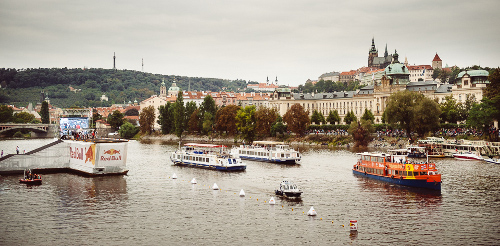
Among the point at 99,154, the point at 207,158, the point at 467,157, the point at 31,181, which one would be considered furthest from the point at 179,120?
the point at 31,181

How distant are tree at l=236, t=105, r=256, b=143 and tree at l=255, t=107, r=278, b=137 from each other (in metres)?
1.46

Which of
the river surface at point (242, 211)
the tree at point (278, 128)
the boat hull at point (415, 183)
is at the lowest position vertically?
the river surface at point (242, 211)

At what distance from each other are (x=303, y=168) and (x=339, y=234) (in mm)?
41304

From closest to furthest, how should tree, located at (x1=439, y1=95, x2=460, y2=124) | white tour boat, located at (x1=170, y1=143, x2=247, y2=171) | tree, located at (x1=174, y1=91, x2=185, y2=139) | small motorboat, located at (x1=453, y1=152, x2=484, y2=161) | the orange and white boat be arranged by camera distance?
the orange and white boat → white tour boat, located at (x1=170, y1=143, x2=247, y2=171) → small motorboat, located at (x1=453, y1=152, x2=484, y2=161) → tree, located at (x1=439, y1=95, x2=460, y2=124) → tree, located at (x1=174, y1=91, x2=185, y2=139)

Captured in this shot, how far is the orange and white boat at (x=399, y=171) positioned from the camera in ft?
195

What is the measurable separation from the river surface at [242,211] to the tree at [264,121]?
75084 mm

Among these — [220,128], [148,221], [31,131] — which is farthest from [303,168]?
[31,131]

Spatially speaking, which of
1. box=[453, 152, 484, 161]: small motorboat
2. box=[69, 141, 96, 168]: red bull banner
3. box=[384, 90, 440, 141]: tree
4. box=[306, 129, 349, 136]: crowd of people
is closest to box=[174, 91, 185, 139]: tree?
box=[306, 129, 349, 136]: crowd of people

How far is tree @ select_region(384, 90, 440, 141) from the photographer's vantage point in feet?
372

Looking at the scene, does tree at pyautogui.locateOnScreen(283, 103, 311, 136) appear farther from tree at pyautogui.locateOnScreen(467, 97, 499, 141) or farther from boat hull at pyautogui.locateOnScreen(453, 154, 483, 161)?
boat hull at pyautogui.locateOnScreen(453, 154, 483, 161)

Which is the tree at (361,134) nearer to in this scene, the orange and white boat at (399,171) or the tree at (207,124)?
the orange and white boat at (399,171)

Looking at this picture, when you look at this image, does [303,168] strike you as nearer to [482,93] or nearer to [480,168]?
[480,168]

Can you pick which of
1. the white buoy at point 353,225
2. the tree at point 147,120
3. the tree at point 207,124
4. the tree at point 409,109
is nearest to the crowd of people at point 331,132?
the tree at point 409,109

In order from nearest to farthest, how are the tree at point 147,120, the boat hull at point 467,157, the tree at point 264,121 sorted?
the boat hull at point 467,157, the tree at point 264,121, the tree at point 147,120
